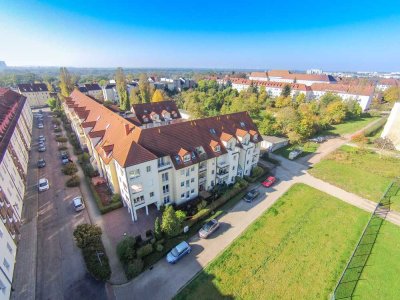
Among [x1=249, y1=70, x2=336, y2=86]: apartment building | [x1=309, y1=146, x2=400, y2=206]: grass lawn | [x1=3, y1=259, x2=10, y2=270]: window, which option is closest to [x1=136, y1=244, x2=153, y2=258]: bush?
[x1=3, y1=259, x2=10, y2=270]: window

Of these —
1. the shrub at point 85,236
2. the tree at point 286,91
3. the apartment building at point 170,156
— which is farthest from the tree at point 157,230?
the tree at point 286,91

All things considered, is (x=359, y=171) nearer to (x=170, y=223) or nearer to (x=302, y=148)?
(x=302, y=148)

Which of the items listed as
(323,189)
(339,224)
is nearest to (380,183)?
(323,189)

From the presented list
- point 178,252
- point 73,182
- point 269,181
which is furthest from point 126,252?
point 269,181

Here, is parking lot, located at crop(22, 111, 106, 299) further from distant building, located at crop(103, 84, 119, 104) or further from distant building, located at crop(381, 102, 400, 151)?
distant building, located at crop(381, 102, 400, 151)

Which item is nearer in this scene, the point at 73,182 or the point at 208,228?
the point at 208,228

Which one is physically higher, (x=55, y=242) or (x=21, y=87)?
(x=21, y=87)

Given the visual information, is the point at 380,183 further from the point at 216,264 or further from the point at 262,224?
the point at 216,264
